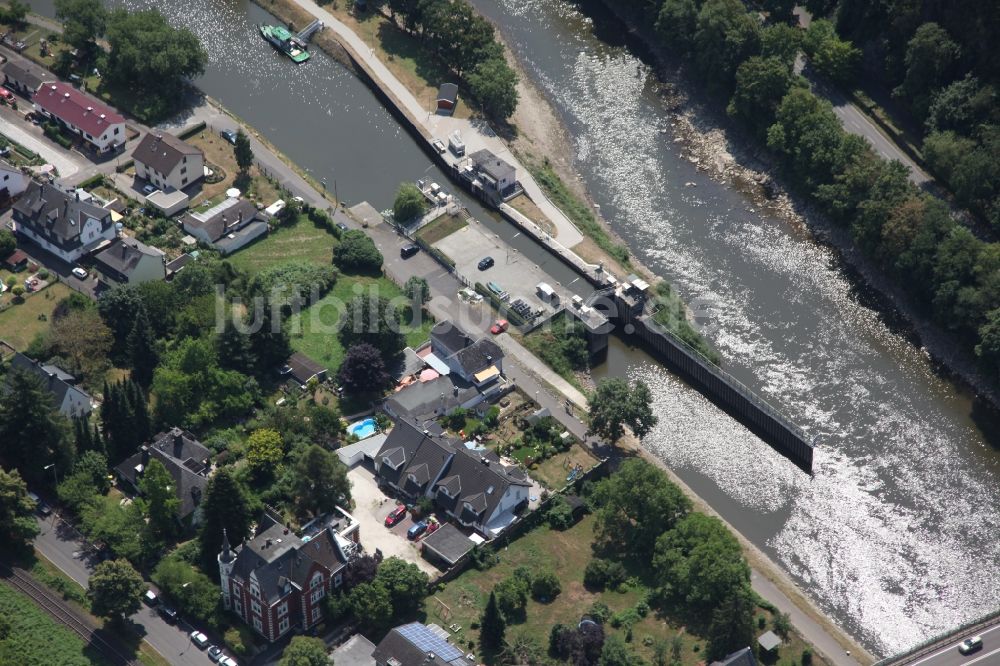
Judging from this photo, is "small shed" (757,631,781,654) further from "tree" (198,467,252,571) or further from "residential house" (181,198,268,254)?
"residential house" (181,198,268,254)

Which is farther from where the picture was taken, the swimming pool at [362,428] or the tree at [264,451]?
the swimming pool at [362,428]

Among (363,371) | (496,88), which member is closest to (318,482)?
(363,371)

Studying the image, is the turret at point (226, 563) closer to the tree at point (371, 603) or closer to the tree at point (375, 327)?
the tree at point (371, 603)

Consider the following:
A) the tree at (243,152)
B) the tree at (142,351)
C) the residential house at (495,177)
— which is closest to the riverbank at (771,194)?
the residential house at (495,177)

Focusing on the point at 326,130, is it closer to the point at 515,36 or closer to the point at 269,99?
the point at 269,99

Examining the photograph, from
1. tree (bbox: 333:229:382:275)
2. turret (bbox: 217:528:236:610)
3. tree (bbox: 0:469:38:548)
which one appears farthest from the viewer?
tree (bbox: 333:229:382:275)

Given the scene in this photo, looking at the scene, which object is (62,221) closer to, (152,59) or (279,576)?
(152,59)

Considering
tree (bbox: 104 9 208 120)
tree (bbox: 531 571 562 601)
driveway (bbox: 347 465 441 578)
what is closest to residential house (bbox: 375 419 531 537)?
driveway (bbox: 347 465 441 578)
